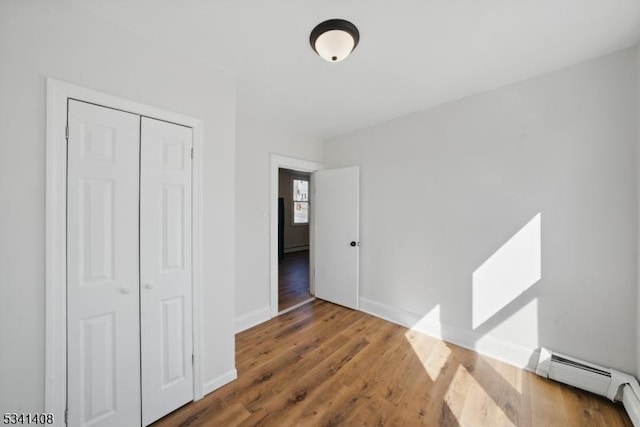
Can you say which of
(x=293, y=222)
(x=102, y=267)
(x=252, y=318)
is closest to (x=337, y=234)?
(x=252, y=318)

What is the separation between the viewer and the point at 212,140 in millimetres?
1761

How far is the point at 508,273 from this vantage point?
2096 millimetres

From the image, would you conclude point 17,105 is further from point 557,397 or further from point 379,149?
point 557,397

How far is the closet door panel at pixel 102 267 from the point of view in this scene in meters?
1.24

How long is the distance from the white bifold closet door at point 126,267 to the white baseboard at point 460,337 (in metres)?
2.18

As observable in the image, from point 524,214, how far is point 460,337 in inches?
53.6

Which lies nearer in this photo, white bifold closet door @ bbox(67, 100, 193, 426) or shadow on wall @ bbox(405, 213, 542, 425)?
white bifold closet door @ bbox(67, 100, 193, 426)

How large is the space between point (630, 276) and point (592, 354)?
2.16 ft

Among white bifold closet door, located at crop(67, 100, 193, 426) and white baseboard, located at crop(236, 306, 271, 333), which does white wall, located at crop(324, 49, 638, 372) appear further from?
white bifold closet door, located at crop(67, 100, 193, 426)

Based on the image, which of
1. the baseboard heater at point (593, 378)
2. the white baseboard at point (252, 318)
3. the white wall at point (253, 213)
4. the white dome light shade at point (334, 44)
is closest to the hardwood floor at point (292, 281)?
the white baseboard at point (252, 318)

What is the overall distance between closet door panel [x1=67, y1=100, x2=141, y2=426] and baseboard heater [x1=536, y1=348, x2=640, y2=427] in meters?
3.03

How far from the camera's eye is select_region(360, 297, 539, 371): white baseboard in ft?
6.59

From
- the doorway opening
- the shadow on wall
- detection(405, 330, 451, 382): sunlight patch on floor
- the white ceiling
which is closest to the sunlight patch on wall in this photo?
the shadow on wall

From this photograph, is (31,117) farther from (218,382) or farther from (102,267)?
(218,382)
